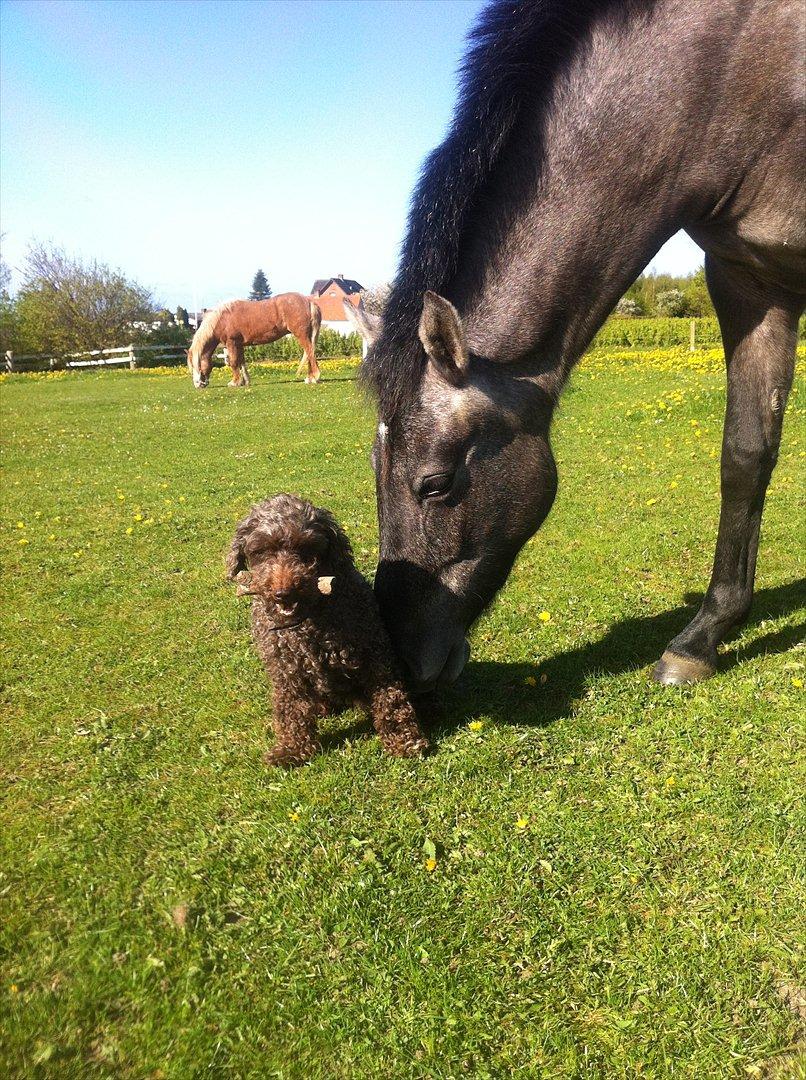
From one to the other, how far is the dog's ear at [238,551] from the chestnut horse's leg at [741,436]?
8.04ft

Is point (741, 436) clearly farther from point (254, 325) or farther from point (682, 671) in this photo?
point (254, 325)

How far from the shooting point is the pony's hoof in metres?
4.16

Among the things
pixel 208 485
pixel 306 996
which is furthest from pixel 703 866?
pixel 208 485

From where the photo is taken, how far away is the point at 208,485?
9.97m

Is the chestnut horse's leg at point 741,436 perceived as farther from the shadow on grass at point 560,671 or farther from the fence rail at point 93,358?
the fence rail at point 93,358

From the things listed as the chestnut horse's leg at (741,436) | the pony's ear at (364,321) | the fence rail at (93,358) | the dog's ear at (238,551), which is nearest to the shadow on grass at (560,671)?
the chestnut horse's leg at (741,436)

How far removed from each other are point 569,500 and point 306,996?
6.35 metres

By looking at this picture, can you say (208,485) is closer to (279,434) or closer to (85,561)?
(85,561)

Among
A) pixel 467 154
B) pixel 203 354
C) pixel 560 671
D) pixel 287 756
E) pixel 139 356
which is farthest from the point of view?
pixel 139 356

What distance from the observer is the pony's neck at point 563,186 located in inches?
127

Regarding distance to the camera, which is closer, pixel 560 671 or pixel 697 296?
pixel 560 671

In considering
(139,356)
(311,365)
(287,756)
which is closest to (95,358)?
(139,356)

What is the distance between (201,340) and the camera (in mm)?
26250

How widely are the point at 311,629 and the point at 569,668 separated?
1.82 m
